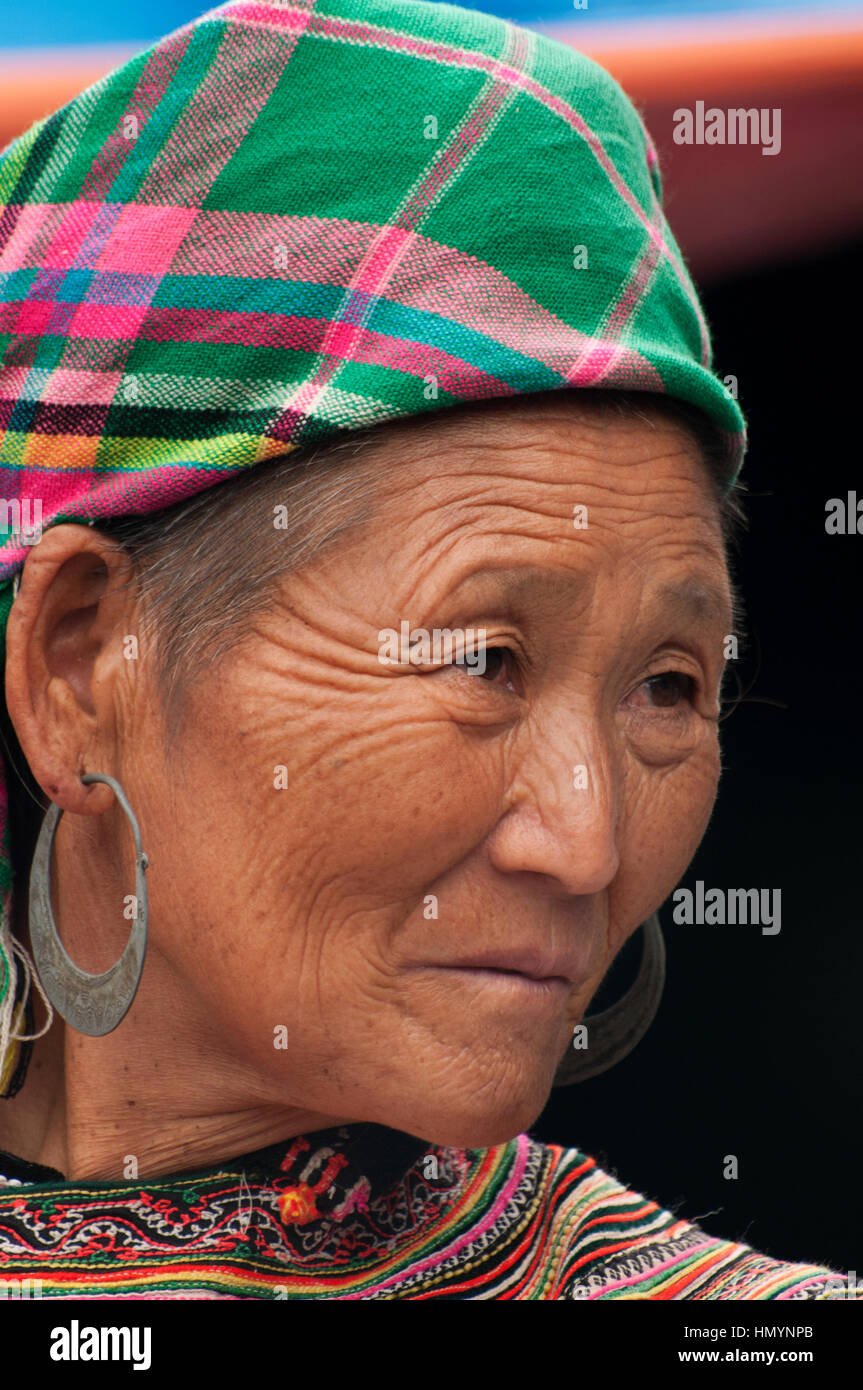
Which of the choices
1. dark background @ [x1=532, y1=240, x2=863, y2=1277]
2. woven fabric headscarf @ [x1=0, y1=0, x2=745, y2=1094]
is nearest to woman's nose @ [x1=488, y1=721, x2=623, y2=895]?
woven fabric headscarf @ [x1=0, y1=0, x2=745, y2=1094]

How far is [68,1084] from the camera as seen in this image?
201cm

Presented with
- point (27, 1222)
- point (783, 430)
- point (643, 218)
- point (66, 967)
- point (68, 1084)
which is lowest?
point (27, 1222)

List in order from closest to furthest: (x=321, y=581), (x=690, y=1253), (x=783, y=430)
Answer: (x=321, y=581) → (x=690, y=1253) → (x=783, y=430)

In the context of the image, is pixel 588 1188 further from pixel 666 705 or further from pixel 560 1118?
pixel 560 1118

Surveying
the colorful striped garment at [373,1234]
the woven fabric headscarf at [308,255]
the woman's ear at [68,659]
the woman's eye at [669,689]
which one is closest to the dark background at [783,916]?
the colorful striped garment at [373,1234]

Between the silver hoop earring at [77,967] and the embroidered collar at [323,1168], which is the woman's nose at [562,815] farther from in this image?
the embroidered collar at [323,1168]

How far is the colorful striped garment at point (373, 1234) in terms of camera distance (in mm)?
1839

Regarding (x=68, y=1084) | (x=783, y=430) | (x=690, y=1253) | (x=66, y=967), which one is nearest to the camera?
(x=66, y=967)

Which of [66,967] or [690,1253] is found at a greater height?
[66,967]

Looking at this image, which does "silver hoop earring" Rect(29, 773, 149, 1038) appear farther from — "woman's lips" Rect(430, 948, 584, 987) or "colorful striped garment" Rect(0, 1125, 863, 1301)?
"woman's lips" Rect(430, 948, 584, 987)

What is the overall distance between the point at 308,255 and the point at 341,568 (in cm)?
37

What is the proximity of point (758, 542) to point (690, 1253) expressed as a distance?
6.15ft
